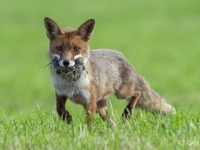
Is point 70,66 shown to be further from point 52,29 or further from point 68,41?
point 52,29

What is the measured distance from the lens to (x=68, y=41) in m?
8.61

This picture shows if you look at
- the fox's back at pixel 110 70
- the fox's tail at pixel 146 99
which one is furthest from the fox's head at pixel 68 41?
the fox's tail at pixel 146 99

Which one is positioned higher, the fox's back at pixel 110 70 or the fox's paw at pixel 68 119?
the fox's back at pixel 110 70

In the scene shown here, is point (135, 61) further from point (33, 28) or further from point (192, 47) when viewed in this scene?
point (33, 28)

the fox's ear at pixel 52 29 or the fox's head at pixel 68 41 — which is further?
the fox's ear at pixel 52 29

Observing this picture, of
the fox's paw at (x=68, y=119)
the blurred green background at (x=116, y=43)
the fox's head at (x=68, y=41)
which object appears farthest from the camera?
the blurred green background at (x=116, y=43)

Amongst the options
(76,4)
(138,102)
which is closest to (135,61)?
(138,102)

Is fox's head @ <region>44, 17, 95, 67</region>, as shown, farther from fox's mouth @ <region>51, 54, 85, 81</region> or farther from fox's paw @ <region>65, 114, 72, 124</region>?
fox's paw @ <region>65, 114, 72, 124</region>

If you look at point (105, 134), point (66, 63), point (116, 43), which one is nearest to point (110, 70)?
point (66, 63)

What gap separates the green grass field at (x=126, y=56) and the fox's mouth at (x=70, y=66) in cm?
62

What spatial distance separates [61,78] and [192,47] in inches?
748

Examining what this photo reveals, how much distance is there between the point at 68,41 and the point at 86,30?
0.46 metres

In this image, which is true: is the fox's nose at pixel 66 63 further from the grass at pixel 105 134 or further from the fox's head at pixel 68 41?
the grass at pixel 105 134

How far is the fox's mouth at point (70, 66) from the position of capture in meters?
8.26
